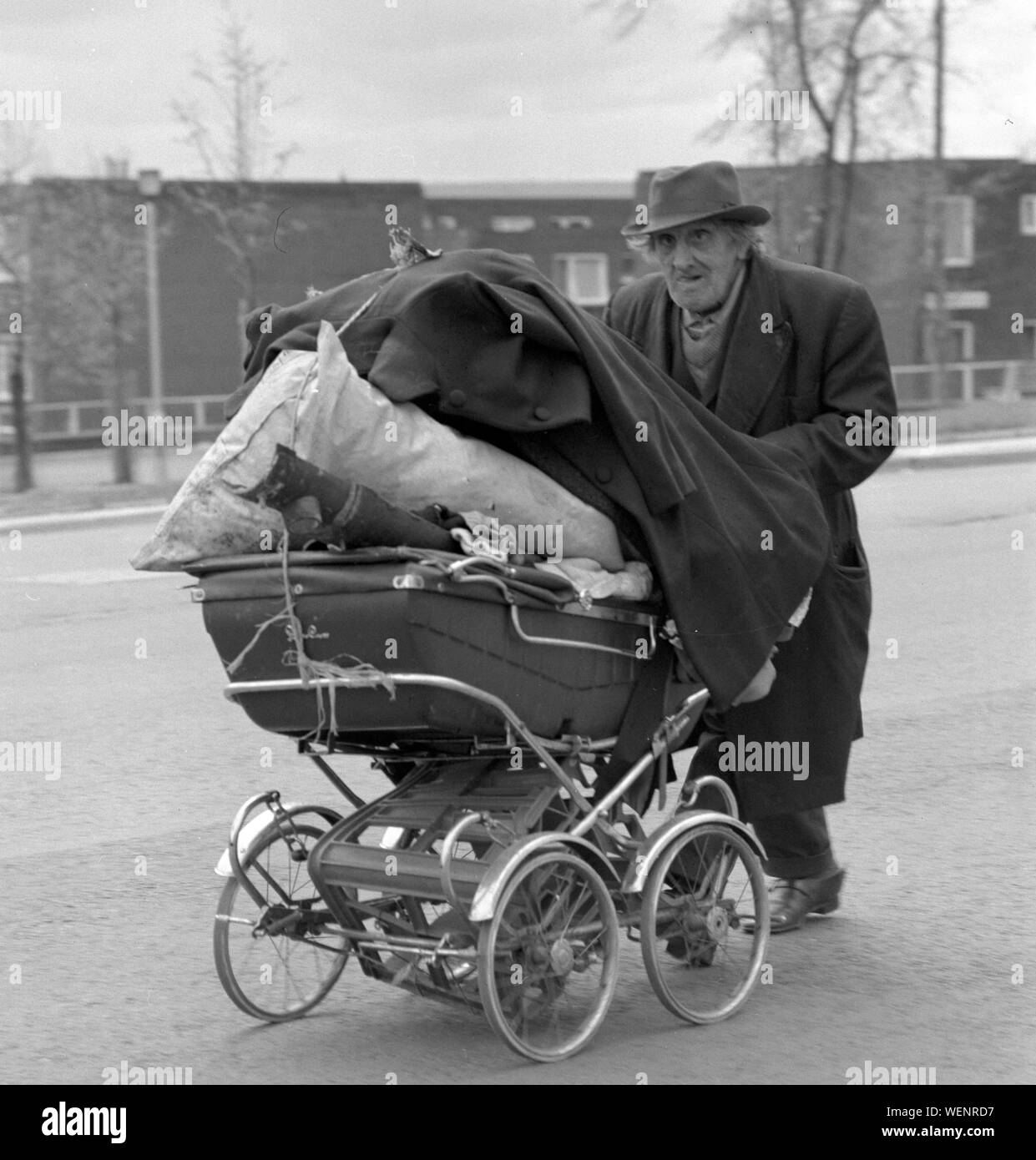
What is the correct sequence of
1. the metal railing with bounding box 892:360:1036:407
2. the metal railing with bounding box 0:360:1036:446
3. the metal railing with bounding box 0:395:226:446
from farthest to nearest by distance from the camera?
the metal railing with bounding box 0:395:226:446 < the metal railing with bounding box 0:360:1036:446 < the metal railing with bounding box 892:360:1036:407

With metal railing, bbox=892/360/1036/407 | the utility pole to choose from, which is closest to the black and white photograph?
the utility pole

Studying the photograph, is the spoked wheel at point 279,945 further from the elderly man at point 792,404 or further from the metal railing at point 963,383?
the metal railing at point 963,383

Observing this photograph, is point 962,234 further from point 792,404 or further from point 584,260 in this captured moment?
point 792,404

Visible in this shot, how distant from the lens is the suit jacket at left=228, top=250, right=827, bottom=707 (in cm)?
408

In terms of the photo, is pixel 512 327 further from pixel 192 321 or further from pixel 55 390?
pixel 192 321

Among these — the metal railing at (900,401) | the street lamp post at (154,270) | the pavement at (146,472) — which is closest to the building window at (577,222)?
the metal railing at (900,401)

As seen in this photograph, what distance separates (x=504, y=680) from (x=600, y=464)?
56 cm

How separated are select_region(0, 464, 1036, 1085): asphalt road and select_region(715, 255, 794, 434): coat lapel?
1.54m

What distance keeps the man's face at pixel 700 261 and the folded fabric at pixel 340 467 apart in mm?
1132

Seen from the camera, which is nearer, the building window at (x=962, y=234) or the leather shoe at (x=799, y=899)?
the leather shoe at (x=799, y=899)

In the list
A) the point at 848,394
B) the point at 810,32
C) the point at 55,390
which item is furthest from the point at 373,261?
the point at 848,394

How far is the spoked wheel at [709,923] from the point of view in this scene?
4668 mm

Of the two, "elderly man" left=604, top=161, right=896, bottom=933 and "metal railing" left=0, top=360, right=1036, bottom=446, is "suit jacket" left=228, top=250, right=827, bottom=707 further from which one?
"metal railing" left=0, top=360, right=1036, bottom=446

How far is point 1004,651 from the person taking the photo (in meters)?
10.1
